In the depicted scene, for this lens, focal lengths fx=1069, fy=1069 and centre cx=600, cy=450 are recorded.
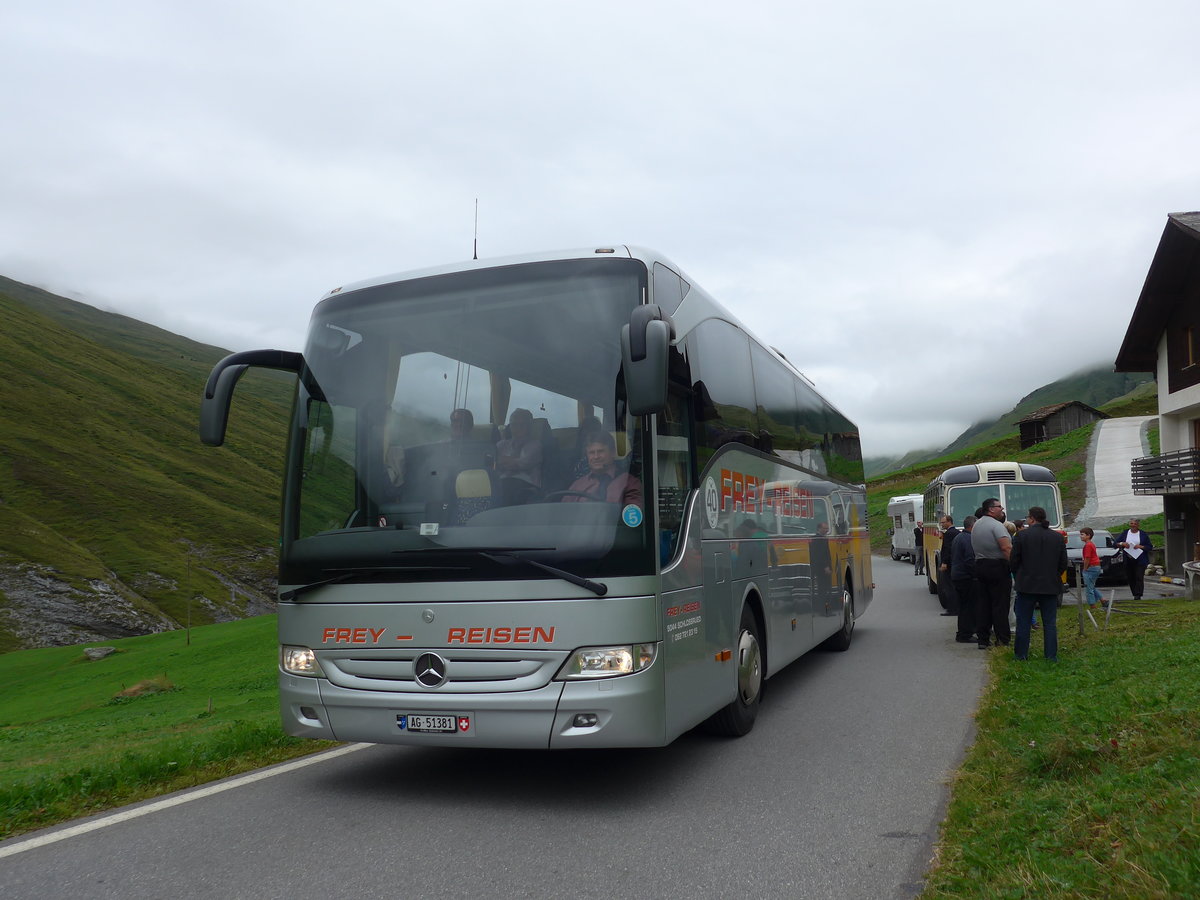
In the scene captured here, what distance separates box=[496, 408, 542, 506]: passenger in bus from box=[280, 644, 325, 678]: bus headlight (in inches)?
63.2

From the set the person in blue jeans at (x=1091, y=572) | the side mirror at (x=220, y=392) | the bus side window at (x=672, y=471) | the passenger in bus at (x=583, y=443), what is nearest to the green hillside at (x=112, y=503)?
the person in blue jeans at (x=1091, y=572)

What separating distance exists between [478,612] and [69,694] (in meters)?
44.5

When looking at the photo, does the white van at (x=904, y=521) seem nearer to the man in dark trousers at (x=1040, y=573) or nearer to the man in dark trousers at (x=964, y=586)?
the man in dark trousers at (x=964, y=586)

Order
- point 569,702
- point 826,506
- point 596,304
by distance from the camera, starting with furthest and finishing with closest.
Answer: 1. point 826,506
2. point 596,304
3. point 569,702

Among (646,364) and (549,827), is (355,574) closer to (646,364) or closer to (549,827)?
(549,827)

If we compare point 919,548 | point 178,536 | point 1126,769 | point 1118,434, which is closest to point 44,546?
point 178,536

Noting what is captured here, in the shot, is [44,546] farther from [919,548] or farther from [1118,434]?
[1118,434]

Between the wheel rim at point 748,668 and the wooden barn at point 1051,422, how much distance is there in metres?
127

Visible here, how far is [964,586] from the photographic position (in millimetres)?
14766

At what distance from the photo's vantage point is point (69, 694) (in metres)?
44.2

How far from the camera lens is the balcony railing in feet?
99.3

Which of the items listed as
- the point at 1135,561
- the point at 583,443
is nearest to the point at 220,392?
the point at 583,443

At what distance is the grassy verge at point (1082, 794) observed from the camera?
13.5 feet

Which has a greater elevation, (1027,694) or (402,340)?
(402,340)
